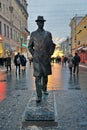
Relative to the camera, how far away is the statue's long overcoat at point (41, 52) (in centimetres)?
829

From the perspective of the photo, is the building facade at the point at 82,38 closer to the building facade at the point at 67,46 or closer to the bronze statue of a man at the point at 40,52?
the building facade at the point at 67,46

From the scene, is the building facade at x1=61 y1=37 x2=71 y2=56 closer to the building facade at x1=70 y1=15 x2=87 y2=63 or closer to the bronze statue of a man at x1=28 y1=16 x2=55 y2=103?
the building facade at x1=70 y1=15 x2=87 y2=63

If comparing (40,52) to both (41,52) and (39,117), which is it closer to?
(41,52)

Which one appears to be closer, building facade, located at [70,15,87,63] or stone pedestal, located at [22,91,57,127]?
stone pedestal, located at [22,91,57,127]

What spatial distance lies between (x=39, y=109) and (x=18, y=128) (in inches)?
32.5

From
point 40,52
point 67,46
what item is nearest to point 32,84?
point 40,52

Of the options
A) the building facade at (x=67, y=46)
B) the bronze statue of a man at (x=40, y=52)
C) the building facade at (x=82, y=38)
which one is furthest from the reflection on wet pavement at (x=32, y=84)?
the building facade at (x=67, y=46)

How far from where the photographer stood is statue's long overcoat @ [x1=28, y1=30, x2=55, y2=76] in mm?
8289

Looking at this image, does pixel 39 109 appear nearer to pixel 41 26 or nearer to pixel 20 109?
pixel 20 109

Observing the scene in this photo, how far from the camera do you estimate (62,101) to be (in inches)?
416

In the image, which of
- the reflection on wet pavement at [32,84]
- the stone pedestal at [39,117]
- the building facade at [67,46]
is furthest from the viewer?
the building facade at [67,46]

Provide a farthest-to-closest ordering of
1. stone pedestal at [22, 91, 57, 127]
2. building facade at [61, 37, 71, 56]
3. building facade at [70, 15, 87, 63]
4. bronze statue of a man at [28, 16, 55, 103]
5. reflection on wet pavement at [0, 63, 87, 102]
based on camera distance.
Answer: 1. building facade at [61, 37, 71, 56]
2. building facade at [70, 15, 87, 63]
3. reflection on wet pavement at [0, 63, 87, 102]
4. bronze statue of a man at [28, 16, 55, 103]
5. stone pedestal at [22, 91, 57, 127]

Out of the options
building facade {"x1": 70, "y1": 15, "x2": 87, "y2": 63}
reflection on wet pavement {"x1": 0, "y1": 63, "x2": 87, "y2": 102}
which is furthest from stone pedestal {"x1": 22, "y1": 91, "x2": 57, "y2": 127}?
building facade {"x1": 70, "y1": 15, "x2": 87, "y2": 63}

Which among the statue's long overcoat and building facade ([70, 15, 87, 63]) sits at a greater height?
building facade ([70, 15, 87, 63])
